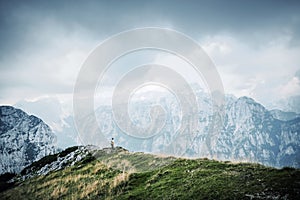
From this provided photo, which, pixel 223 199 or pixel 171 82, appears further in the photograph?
pixel 171 82

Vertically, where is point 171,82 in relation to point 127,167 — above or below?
above

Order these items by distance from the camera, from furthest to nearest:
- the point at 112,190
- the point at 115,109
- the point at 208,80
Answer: the point at 115,109, the point at 208,80, the point at 112,190

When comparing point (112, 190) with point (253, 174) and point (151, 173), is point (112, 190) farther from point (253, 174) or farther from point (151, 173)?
point (253, 174)

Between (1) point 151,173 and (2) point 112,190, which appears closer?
(2) point 112,190

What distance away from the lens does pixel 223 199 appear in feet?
38.0

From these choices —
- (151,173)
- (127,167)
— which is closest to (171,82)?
(127,167)

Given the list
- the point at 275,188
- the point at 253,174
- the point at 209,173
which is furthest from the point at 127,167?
the point at 275,188

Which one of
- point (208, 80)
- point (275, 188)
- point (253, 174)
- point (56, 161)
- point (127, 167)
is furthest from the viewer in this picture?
point (56, 161)

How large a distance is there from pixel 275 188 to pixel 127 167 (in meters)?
18.9

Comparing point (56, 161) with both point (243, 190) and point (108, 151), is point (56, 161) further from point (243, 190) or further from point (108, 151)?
point (243, 190)

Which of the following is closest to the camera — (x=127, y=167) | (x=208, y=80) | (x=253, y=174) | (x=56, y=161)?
(x=253, y=174)

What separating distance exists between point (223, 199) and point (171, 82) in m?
26.1

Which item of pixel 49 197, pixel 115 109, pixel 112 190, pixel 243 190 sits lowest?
pixel 49 197

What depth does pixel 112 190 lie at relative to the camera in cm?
1805
